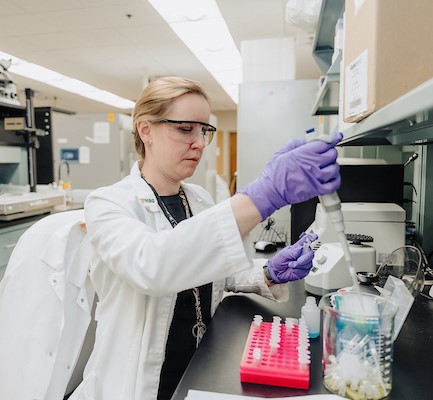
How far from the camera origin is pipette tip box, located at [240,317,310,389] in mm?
695

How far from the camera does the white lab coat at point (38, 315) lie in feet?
3.28

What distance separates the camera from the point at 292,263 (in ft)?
3.57

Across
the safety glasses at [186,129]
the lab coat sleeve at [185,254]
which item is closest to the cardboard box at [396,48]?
the lab coat sleeve at [185,254]

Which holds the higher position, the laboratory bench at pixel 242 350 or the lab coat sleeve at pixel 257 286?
the lab coat sleeve at pixel 257 286

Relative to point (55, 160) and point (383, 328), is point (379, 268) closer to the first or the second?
point (383, 328)

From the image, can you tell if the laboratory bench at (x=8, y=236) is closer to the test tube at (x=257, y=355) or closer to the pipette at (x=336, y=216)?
the test tube at (x=257, y=355)

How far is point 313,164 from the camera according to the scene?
0.72 meters

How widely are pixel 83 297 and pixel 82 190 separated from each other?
8.83 feet

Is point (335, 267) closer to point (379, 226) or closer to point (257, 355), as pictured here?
point (379, 226)

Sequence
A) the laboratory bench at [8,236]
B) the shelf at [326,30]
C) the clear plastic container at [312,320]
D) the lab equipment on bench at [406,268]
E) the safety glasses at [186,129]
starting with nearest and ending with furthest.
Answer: the clear plastic container at [312,320] < the safety glasses at [186,129] < the lab equipment on bench at [406,268] < the shelf at [326,30] < the laboratory bench at [8,236]

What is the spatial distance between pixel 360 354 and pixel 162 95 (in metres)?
0.79

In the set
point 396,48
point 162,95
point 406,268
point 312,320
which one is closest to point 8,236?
point 162,95

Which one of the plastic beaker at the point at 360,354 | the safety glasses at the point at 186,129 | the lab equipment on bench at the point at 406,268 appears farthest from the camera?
the lab equipment on bench at the point at 406,268

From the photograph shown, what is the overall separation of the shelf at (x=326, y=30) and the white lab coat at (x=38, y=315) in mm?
1385
